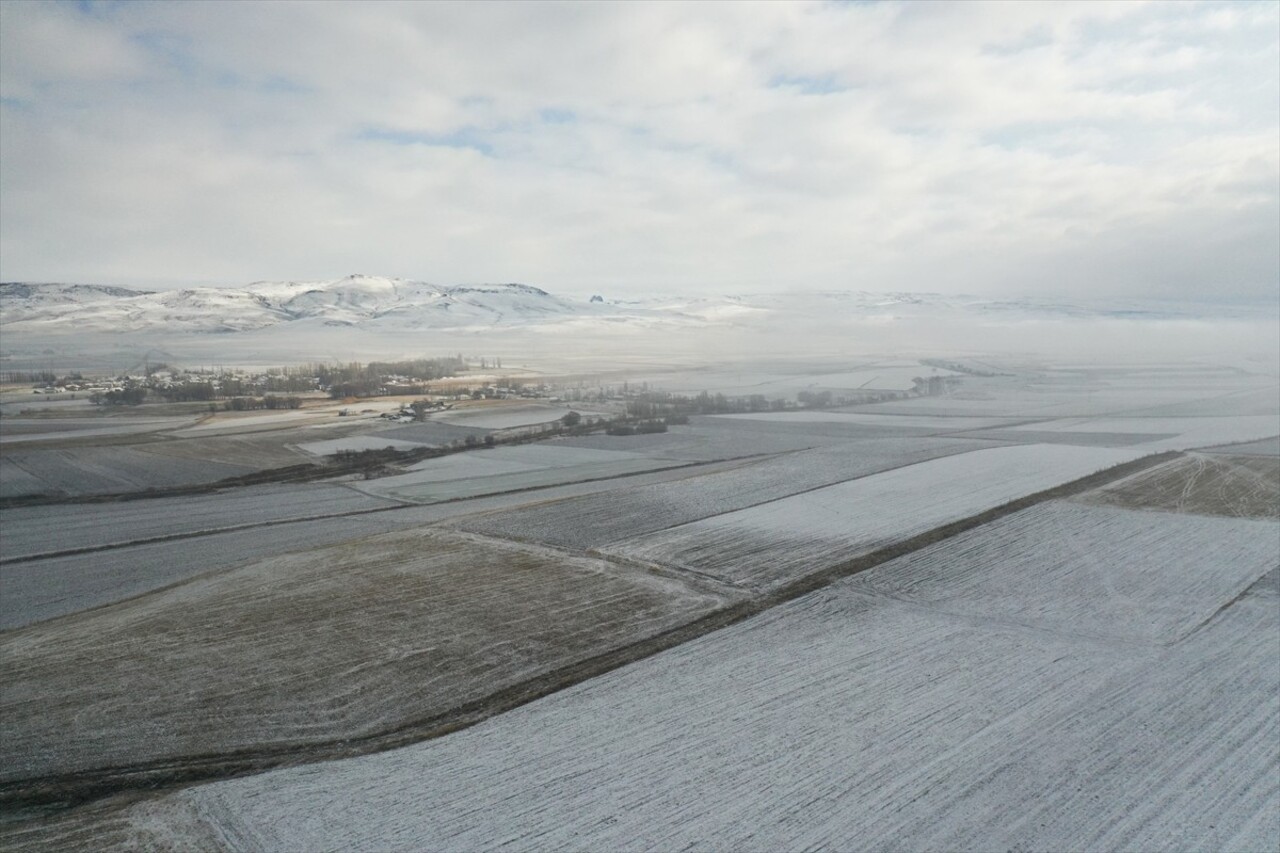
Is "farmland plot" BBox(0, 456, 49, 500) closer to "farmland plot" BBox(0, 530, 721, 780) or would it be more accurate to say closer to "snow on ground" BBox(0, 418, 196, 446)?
"snow on ground" BBox(0, 418, 196, 446)

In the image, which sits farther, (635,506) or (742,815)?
(635,506)

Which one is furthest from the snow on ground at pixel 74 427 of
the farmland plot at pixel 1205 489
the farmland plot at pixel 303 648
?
the farmland plot at pixel 1205 489

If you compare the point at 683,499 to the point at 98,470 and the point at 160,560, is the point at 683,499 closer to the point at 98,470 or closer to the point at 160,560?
the point at 160,560

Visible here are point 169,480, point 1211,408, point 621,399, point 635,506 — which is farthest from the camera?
Result: point 621,399

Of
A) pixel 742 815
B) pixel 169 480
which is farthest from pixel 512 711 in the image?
pixel 169 480

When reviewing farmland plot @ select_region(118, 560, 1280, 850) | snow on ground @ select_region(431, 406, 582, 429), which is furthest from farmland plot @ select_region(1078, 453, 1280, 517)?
snow on ground @ select_region(431, 406, 582, 429)

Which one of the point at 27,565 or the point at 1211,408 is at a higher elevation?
the point at 1211,408

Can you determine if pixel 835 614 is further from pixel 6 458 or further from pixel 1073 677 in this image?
pixel 6 458

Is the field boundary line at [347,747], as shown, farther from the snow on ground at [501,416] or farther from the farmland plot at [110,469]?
the snow on ground at [501,416]

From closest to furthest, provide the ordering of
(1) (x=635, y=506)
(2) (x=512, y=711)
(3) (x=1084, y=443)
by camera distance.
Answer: (2) (x=512, y=711) → (1) (x=635, y=506) → (3) (x=1084, y=443)
